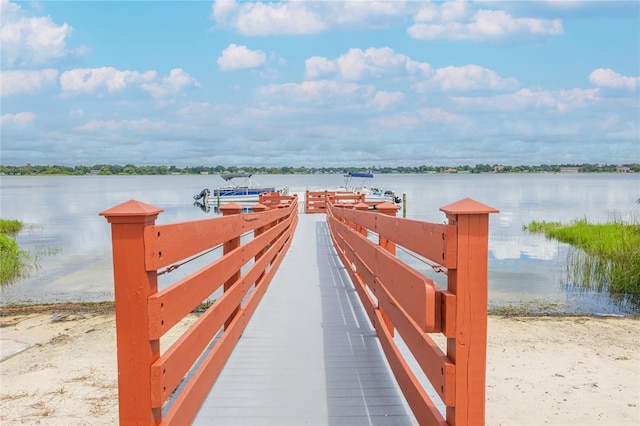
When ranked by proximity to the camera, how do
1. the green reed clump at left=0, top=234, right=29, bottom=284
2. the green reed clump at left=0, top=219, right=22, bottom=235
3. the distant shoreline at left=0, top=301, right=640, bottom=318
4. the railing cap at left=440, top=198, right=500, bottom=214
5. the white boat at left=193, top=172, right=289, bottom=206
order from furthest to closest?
1. the white boat at left=193, top=172, right=289, bottom=206
2. the green reed clump at left=0, top=219, right=22, bottom=235
3. the green reed clump at left=0, top=234, right=29, bottom=284
4. the distant shoreline at left=0, top=301, right=640, bottom=318
5. the railing cap at left=440, top=198, right=500, bottom=214

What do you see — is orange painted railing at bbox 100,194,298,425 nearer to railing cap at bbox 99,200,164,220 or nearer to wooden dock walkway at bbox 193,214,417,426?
railing cap at bbox 99,200,164,220

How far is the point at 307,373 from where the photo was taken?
4.15m

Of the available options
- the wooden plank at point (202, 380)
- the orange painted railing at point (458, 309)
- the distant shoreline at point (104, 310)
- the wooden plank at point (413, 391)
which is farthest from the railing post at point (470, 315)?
the distant shoreline at point (104, 310)

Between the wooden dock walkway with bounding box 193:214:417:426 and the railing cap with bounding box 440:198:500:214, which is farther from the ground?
the railing cap with bounding box 440:198:500:214

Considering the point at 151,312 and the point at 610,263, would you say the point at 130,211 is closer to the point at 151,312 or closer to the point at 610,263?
the point at 151,312

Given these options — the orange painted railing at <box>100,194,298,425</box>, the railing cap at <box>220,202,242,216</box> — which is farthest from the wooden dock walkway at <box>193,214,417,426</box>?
the railing cap at <box>220,202,242,216</box>

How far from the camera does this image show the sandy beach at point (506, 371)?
5.76 metres

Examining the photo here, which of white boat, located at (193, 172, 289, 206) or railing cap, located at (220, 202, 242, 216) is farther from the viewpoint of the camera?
white boat, located at (193, 172, 289, 206)

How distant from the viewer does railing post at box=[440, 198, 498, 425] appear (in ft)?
7.27

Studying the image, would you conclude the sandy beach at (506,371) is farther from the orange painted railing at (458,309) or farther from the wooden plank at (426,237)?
the orange painted railing at (458,309)

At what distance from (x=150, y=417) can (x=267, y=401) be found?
50.7 inches

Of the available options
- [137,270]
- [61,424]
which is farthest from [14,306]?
[137,270]

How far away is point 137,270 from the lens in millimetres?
2346

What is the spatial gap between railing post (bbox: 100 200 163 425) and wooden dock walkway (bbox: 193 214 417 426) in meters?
0.94
